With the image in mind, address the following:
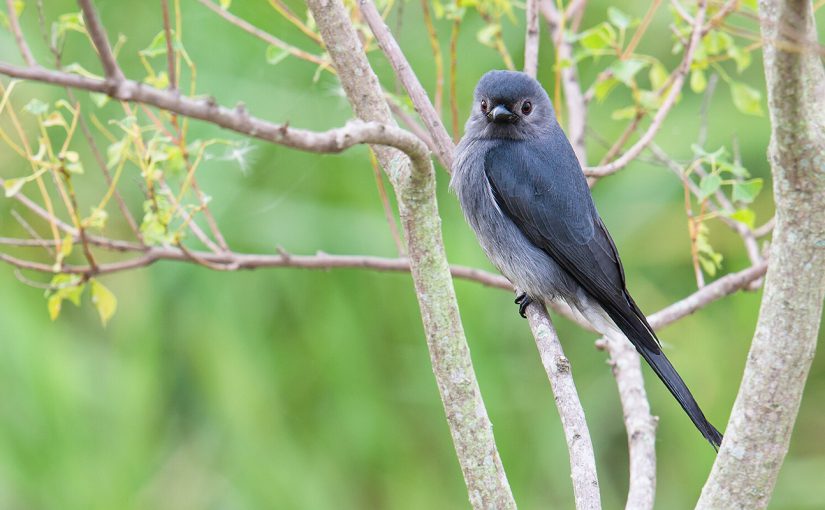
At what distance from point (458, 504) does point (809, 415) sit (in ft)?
5.11

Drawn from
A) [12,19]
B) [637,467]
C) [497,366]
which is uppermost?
[497,366]

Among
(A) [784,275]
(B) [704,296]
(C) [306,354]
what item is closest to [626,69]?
(B) [704,296]

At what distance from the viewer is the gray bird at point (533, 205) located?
2.95 metres

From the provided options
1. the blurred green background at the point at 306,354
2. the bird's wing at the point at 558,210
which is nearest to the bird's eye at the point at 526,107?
the bird's wing at the point at 558,210

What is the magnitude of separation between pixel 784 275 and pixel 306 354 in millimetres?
2737

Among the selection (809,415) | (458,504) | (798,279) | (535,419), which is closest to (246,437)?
(458,504)

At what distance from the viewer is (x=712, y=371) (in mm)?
3934

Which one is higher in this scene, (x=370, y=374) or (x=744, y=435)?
(x=370, y=374)

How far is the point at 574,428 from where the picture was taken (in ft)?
6.65

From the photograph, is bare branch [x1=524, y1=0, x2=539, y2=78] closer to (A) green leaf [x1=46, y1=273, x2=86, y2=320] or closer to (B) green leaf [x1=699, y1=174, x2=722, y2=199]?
(B) green leaf [x1=699, y1=174, x2=722, y2=199]

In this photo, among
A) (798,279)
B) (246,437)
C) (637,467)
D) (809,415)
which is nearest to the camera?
(798,279)

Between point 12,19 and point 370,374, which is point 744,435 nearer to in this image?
point 12,19

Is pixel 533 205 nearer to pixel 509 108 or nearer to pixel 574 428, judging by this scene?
pixel 509 108

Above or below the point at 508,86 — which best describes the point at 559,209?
below
